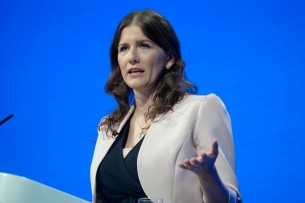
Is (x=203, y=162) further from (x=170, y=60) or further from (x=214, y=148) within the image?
(x=170, y=60)

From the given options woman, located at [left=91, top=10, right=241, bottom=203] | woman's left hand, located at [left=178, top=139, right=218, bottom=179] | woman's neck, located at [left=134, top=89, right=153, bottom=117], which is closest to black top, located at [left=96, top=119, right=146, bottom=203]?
woman, located at [left=91, top=10, right=241, bottom=203]

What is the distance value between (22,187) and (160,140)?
50 centimetres

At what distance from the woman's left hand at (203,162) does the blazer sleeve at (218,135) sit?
0.93ft

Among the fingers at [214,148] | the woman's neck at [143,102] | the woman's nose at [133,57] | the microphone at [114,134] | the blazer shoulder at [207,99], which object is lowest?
the fingers at [214,148]

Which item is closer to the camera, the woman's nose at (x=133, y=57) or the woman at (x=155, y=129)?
the woman at (x=155, y=129)

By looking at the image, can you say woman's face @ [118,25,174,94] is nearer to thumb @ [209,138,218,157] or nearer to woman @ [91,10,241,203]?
woman @ [91,10,241,203]

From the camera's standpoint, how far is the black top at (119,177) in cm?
168

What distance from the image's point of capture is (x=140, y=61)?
5.91 feet

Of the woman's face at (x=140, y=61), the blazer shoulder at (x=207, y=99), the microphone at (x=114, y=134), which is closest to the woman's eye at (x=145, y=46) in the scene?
the woman's face at (x=140, y=61)

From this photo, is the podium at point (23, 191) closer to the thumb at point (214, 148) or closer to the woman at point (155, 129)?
the woman at point (155, 129)

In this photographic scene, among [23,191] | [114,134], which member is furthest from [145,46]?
[23,191]

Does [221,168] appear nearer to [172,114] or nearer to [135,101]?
[172,114]

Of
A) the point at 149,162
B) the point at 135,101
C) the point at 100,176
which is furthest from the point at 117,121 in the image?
the point at 149,162

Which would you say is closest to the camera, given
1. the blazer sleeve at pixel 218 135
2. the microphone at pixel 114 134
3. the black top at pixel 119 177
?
the blazer sleeve at pixel 218 135
